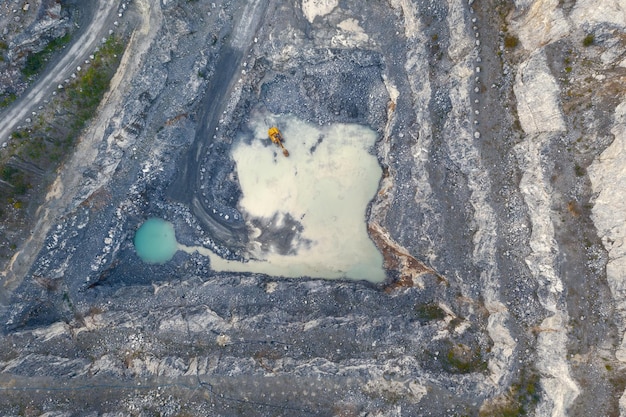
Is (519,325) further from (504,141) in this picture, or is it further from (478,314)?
(504,141)

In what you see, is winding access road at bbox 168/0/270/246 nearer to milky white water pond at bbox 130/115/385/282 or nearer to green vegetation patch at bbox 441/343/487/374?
milky white water pond at bbox 130/115/385/282

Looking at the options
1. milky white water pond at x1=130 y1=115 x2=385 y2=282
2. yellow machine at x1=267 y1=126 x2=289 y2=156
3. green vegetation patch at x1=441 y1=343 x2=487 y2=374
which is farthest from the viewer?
milky white water pond at x1=130 y1=115 x2=385 y2=282

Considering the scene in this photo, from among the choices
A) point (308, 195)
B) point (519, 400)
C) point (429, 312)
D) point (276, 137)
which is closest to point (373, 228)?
point (308, 195)

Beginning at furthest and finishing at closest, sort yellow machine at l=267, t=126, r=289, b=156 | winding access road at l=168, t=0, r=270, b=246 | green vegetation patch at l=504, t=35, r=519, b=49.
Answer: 1. yellow machine at l=267, t=126, r=289, b=156
2. winding access road at l=168, t=0, r=270, b=246
3. green vegetation patch at l=504, t=35, r=519, b=49

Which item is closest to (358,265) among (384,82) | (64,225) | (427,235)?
(427,235)

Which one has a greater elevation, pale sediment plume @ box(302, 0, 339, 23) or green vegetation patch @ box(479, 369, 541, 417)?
pale sediment plume @ box(302, 0, 339, 23)

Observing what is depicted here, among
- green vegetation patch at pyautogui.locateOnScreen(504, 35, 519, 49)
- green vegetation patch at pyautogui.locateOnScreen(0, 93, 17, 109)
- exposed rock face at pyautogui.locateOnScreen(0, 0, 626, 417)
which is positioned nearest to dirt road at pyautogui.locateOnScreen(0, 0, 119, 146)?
green vegetation patch at pyautogui.locateOnScreen(0, 93, 17, 109)
